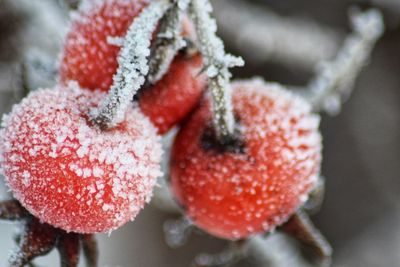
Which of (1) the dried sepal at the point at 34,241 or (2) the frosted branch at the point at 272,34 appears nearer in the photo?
(1) the dried sepal at the point at 34,241

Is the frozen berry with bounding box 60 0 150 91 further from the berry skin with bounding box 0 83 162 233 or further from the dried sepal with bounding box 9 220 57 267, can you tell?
the dried sepal with bounding box 9 220 57 267

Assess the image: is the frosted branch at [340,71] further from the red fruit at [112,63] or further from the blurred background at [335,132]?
the blurred background at [335,132]

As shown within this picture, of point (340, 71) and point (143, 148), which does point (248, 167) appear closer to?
point (143, 148)

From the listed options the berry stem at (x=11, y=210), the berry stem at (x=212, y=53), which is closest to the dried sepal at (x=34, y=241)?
the berry stem at (x=11, y=210)

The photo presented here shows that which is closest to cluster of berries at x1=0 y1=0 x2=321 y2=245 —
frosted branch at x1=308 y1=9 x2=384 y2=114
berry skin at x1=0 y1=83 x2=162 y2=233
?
berry skin at x1=0 y1=83 x2=162 y2=233

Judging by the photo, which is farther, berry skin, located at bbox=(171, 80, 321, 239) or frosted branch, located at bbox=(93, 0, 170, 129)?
berry skin, located at bbox=(171, 80, 321, 239)

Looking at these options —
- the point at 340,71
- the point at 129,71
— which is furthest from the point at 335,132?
the point at 129,71

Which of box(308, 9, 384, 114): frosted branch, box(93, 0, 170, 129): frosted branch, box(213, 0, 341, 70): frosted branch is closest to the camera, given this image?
box(93, 0, 170, 129): frosted branch
